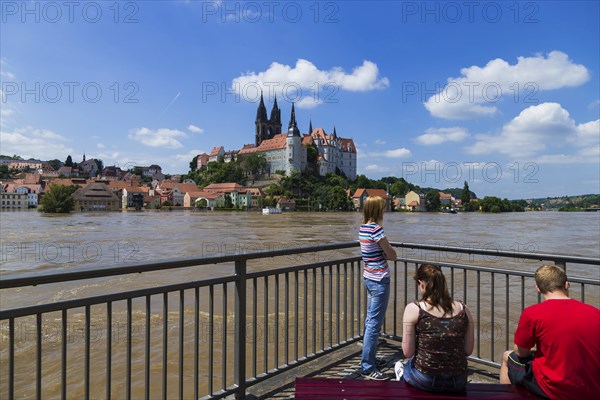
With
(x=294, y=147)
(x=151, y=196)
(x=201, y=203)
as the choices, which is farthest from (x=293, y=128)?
(x=151, y=196)

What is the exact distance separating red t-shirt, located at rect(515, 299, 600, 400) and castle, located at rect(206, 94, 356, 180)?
144316mm

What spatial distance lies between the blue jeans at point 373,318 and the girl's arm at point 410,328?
1.40 meters

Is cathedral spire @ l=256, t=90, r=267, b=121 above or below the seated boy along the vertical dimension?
above

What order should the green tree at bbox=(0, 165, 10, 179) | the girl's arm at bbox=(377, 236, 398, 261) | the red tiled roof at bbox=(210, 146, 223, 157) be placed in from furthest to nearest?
the red tiled roof at bbox=(210, 146, 223, 157) < the green tree at bbox=(0, 165, 10, 179) < the girl's arm at bbox=(377, 236, 398, 261)

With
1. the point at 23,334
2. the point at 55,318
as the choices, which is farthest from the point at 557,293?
the point at 55,318

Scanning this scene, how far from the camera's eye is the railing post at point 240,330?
11.8ft

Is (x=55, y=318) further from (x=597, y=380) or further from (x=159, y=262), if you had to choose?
(x=597, y=380)

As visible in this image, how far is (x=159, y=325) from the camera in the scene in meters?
8.50

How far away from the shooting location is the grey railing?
2744 mm

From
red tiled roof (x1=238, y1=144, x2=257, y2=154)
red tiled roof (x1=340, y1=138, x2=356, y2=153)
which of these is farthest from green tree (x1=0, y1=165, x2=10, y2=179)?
red tiled roof (x1=340, y1=138, x2=356, y2=153)

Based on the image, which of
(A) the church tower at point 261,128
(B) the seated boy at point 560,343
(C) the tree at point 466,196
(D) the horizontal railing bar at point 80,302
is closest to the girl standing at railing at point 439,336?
(B) the seated boy at point 560,343

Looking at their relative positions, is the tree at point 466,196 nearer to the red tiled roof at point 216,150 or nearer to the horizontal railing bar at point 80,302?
the red tiled roof at point 216,150

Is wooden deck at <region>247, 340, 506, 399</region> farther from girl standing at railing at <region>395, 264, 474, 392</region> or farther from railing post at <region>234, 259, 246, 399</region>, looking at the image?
girl standing at railing at <region>395, 264, 474, 392</region>

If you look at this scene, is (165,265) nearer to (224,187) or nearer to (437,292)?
(437,292)
